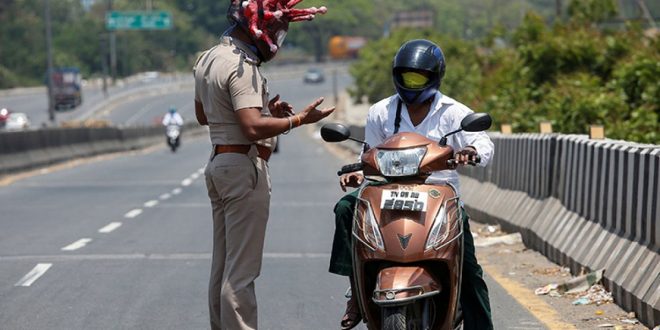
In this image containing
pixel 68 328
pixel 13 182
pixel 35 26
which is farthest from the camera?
pixel 35 26

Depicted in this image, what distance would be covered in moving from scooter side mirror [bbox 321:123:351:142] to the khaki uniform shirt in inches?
11.8

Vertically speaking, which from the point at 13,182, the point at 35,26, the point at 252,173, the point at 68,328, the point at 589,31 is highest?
the point at 252,173

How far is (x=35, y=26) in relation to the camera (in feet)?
507

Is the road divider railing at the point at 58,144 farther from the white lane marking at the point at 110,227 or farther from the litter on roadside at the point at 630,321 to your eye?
the litter on roadside at the point at 630,321

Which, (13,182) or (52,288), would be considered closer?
(52,288)

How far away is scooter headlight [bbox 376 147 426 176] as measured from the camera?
6.83 m

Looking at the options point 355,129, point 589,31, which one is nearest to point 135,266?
point 589,31

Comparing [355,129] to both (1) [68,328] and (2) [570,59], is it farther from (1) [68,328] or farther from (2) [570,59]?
(1) [68,328]

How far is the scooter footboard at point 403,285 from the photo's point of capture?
659 centimetres

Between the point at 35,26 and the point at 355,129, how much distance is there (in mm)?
113404

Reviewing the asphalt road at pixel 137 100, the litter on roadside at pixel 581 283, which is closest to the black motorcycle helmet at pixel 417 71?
the litter on roadside at pixel 581 283

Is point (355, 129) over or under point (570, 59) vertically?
under

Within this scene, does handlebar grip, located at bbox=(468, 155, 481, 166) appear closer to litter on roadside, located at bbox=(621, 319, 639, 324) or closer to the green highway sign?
litter on roadside, located at bbox=(621, 319, 639, 324)

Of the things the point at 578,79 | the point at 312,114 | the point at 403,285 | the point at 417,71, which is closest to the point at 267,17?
the point at 312,114
